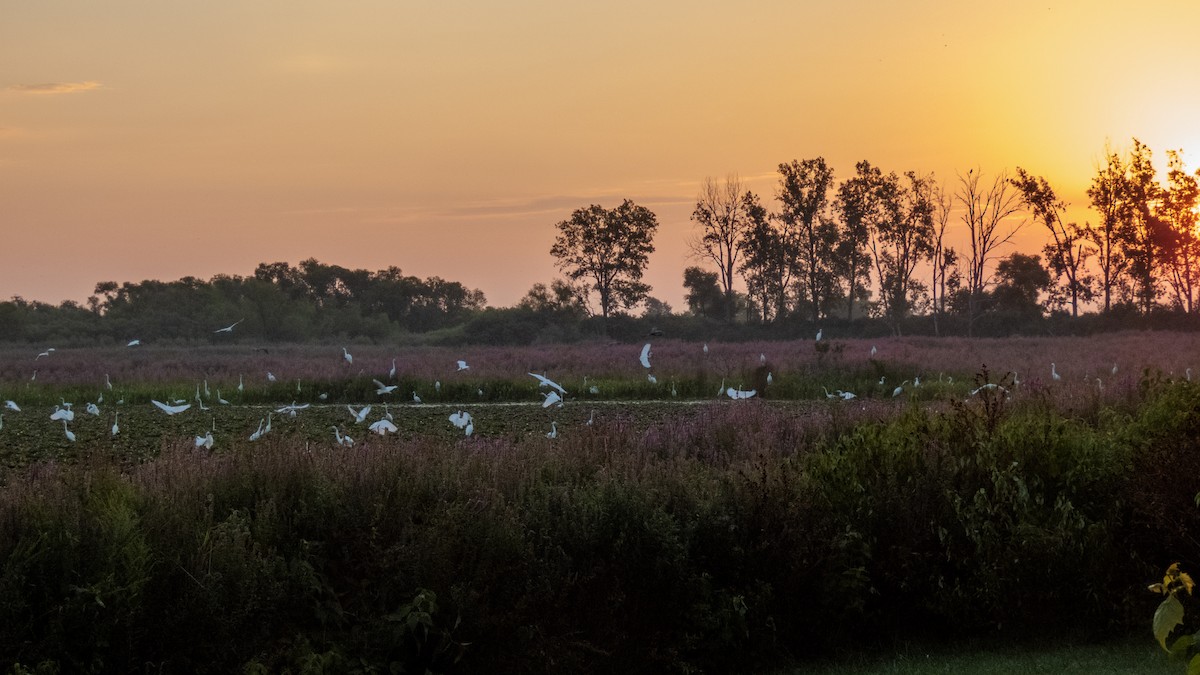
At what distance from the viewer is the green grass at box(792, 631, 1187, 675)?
9117 millimetres

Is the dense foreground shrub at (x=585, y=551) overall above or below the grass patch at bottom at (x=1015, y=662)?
above

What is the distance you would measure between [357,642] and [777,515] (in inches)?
148

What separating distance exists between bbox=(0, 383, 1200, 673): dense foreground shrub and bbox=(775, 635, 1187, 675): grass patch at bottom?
296 mm

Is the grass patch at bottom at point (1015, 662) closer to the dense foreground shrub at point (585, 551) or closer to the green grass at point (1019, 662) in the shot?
the green grass at point (1019, 662)

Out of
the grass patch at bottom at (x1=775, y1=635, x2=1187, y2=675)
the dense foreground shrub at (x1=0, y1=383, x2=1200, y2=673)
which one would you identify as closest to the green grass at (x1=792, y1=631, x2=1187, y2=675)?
the grass patch at bottom at (x1=775, y1=635, x2=1187, y2=675)

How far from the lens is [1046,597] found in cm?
Result: 1020

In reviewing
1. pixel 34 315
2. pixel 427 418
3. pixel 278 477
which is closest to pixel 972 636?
pixel 278 477

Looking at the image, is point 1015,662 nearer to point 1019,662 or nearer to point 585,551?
point 1019,662

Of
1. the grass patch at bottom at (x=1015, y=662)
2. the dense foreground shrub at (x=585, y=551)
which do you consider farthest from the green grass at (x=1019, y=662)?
the dense foreground shrub at (x=585, y=551)

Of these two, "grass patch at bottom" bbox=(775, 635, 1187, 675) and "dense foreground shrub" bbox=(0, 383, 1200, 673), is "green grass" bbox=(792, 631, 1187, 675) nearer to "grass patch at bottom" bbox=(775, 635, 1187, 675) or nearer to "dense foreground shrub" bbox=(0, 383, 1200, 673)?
"grass patch at bottom" bbox=(775, 635, 1187, 675)

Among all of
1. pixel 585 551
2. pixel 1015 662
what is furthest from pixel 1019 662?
pixel 585 551

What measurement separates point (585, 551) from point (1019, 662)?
3657 millimetres

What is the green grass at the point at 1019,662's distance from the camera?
9117 mm

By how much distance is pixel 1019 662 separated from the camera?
9.49m
